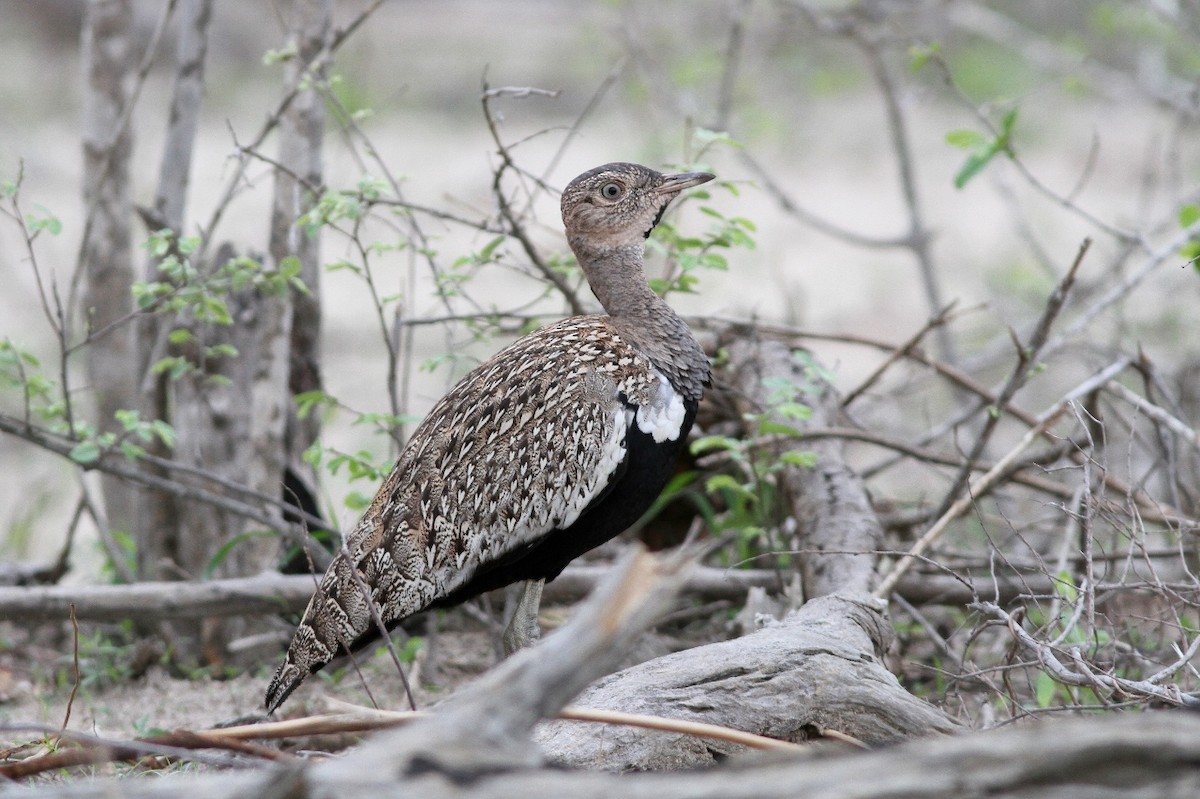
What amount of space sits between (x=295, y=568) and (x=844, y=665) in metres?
2.77

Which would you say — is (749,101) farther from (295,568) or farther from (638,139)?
(295,568)

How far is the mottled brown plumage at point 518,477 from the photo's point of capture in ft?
12.4

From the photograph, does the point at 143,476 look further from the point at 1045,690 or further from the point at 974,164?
→ the point at 974,164

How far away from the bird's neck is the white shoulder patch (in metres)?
0.05

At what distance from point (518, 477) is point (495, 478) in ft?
0.24

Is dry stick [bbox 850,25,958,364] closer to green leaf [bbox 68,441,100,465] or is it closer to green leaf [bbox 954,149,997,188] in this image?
green leaf [bbox 954,149,997,188]

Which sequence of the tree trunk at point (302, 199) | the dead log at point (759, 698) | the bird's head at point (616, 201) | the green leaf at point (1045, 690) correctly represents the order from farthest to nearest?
the tree trunk at point (302, 199) < the bird's head at point (616, 201) < the green leaf at point (1045, 690) < the dead log at point (759, 698)

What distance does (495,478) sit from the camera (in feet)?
12.5

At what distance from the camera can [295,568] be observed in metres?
5.23

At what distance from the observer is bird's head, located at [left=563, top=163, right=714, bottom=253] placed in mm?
4246

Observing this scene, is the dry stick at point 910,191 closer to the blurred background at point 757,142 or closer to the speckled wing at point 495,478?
the blurred background at point 757,142

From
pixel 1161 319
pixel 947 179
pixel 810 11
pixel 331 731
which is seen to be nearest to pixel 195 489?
pixel 331 731

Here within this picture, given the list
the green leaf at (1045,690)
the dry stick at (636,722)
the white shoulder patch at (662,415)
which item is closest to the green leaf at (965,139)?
the white shoulder patch at (662,415)

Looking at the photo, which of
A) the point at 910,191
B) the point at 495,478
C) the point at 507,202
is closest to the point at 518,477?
the point at 495,478
